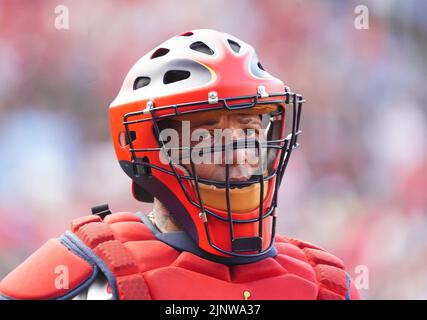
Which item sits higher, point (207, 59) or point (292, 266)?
point (207, 59)

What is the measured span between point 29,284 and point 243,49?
37.3 inches

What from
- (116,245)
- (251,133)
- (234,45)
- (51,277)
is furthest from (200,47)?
(51,277)

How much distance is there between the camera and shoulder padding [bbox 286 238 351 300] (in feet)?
4.96

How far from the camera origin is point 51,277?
1348 mm

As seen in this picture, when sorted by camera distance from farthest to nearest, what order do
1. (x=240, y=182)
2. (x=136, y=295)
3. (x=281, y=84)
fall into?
1. (x=281, y=84)
2. (x=240, y=182)
3. (x=136, y=295)

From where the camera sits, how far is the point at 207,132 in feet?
4.79

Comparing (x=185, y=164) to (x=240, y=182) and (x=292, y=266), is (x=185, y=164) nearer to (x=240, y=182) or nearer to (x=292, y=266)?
(x=240, y=182)

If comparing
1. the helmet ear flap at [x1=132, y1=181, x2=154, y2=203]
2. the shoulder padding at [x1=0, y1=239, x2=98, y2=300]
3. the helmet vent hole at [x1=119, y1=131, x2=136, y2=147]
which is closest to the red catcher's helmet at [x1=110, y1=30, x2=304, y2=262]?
the helmet vent hole at [x1=119, y1=131, x2=136, y2=147]

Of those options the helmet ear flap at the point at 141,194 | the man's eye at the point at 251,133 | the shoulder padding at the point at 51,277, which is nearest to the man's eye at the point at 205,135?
the man's eye at the point at 251,133

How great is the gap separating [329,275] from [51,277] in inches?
33.5

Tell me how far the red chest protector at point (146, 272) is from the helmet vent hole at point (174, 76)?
47 cm

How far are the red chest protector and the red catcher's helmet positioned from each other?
0.07m
